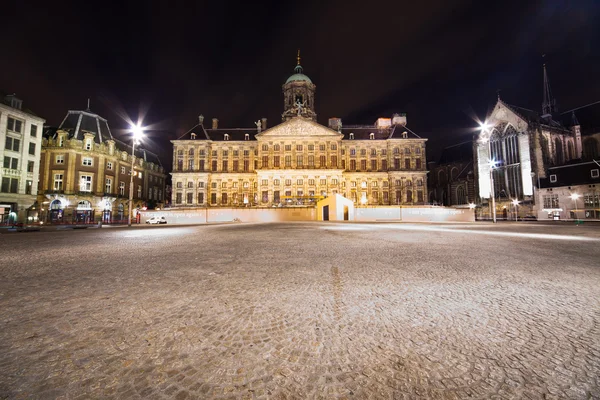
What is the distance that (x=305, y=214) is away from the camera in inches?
1606

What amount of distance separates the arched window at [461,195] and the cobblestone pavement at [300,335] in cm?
6686

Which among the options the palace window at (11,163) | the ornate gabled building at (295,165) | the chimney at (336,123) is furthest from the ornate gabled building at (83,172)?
the chimney at (336,123)

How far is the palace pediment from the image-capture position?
54.1m

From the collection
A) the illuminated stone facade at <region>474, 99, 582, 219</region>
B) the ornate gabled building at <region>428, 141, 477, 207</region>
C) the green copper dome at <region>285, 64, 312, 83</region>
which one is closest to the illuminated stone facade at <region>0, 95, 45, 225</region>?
the green copper dome at <region>285, 64, 312, 83</region>

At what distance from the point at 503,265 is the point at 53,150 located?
53110 mm

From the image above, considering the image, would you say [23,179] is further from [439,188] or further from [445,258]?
[439,188]

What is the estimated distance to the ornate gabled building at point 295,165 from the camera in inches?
2090

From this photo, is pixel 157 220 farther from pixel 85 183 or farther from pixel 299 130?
pixel 299 130

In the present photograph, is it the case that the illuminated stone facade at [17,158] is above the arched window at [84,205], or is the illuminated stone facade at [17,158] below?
above

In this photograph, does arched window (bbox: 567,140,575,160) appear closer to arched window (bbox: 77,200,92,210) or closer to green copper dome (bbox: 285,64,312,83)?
green copper dome (bbox: 285,64,312,83)

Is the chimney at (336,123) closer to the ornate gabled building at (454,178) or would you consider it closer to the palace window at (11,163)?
the ornate gabled building at (454,178)

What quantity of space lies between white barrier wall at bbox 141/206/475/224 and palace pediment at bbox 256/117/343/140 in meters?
19.7

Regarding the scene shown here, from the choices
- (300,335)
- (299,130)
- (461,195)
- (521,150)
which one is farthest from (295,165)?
(300,335)

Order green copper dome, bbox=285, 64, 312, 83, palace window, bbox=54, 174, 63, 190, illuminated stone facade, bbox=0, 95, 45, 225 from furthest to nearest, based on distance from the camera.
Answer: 1. green copper dome, bbox=285, 64, 312, 83
2. palace window, bbox=54, 174, 63, 190
3. illuminated stone facade, bbox=0, 95, 45, 225
